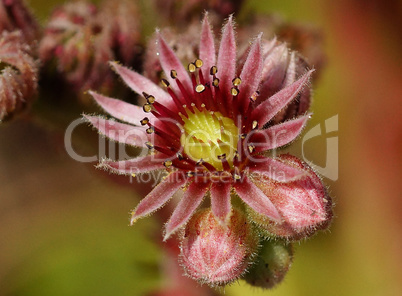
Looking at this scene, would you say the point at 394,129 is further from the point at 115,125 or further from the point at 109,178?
the point at 115,125

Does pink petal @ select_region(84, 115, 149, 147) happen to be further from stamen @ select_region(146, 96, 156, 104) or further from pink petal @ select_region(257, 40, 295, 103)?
pink petal @ select_region(257, 40, 295, 103)

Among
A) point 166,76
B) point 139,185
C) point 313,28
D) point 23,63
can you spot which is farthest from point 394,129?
point 23,63

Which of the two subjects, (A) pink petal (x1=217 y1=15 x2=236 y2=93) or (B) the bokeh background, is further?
(B) the bokeh background

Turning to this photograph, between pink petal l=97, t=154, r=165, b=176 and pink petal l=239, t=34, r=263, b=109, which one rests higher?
pink petal l=239, t=34, r=263, b=109

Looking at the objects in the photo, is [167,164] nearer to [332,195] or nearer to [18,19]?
[18,19]

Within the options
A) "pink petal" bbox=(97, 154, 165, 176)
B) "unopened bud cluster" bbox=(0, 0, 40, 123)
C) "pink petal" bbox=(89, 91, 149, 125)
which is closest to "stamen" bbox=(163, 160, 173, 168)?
"pink petal" bbox=(97, 154, 165, 176)
